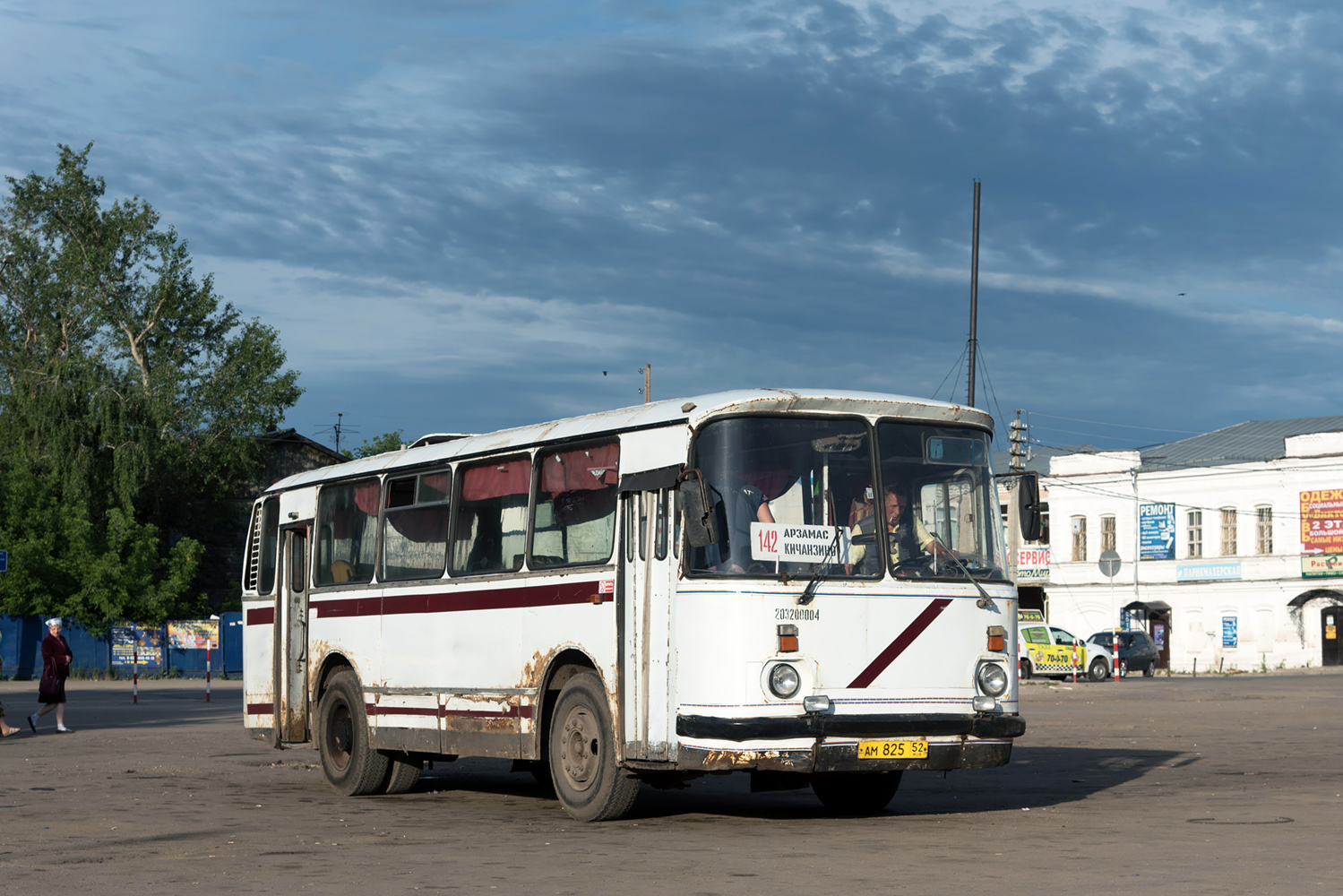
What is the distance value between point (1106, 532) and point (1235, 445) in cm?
627

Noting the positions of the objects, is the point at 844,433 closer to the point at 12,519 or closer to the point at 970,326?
the point at 970,326

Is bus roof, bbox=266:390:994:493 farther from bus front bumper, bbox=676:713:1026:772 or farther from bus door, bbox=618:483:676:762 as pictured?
bus front bumper, bbox=676:713:1026:772

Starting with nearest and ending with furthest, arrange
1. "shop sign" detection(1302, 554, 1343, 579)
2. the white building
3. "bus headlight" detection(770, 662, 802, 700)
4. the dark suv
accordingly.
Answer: "bus headlight" detection(770, 662, 802, 700), the dark suv, "shop sign" detection(1302, 554, 1343, 579), the white building

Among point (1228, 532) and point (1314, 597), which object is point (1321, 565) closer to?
point (1314, 597)

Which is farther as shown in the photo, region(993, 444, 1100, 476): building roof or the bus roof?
region(993, 444, 1100, 476): building roof

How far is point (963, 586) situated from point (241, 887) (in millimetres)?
5405

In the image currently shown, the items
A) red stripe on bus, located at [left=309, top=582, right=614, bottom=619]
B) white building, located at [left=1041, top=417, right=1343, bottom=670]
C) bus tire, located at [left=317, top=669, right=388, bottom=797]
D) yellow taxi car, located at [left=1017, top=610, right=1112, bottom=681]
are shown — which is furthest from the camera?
white building, located at [left=1041, top=417, right=1343, bottom=670]

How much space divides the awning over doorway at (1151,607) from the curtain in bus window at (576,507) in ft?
180

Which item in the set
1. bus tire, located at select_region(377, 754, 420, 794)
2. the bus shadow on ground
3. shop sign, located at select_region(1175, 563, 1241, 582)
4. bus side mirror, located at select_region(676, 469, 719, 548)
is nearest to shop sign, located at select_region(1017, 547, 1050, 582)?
shop sign, located at select_region(1175, 563, 1241, 582)

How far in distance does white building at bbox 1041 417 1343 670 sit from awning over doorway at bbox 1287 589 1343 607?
0.05m

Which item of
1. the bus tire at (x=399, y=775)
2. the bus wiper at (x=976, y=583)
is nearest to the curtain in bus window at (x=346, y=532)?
the bus tire at (x=399, y=775)

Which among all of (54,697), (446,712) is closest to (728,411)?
(446,712)

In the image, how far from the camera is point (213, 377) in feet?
200

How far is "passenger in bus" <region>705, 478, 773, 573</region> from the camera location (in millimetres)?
11242
